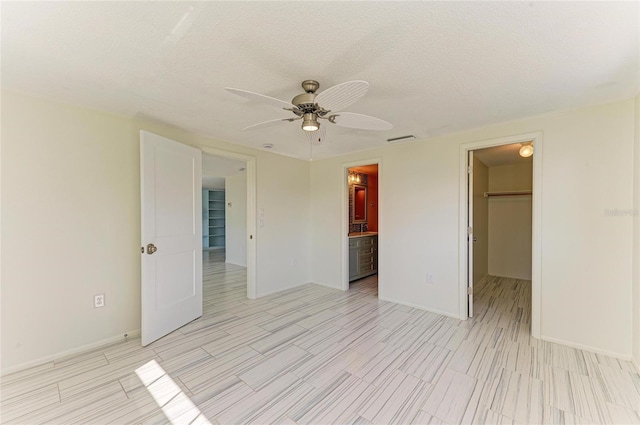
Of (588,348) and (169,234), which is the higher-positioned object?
(169,234)

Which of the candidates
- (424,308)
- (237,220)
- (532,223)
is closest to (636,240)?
(532,223)

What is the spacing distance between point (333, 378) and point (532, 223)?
2588mm

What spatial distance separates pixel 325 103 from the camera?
1652mm

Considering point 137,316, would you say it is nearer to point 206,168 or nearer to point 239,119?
point 239,119

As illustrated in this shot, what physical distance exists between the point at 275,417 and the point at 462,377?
4.80 feet

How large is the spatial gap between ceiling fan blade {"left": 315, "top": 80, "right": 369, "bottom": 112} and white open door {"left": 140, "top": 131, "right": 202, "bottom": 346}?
1.97 metres

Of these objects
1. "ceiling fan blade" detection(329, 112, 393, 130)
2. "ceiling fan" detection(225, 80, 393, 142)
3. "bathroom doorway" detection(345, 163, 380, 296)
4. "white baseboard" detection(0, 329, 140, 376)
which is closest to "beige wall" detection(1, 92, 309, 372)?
"white baseboard" detection(0, 329, 140, 376)

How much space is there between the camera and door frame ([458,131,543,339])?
2.64m

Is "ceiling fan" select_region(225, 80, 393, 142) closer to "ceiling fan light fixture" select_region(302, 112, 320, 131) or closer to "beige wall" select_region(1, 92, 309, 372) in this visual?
"ceiling fan light fixture" select_region(302, 112, 320, 131)

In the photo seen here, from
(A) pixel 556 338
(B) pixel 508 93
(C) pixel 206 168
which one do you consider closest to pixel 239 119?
(B) pixel 508 93

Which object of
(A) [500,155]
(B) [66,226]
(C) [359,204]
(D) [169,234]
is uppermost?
(A) [500,155]

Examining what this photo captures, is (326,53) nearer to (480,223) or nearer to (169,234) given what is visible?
(169,234)

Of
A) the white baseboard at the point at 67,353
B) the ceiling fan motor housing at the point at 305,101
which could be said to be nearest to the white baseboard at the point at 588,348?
the ceiling fan motor housing at the point at 305,101

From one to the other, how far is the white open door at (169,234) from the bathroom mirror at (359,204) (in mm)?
3367
